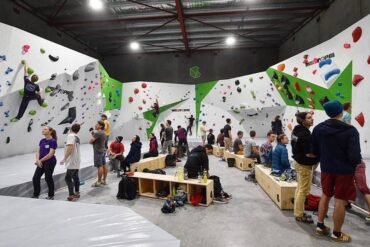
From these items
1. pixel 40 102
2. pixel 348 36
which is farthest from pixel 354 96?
pixel 40 102

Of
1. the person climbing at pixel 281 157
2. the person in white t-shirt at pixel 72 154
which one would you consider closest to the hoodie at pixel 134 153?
the person in white t-shirt at pixel 72 154

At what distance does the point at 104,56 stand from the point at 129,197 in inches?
504

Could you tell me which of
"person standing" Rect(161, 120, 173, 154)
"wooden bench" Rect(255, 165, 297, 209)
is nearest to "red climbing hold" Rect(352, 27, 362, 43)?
"wooden bench" Rect(255, 165, 297, 209)

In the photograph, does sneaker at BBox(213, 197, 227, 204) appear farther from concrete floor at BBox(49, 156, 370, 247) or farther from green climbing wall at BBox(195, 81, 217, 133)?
green climbing wall at BBox(195, 81, 217, 133)

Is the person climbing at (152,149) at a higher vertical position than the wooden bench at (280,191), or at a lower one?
higher

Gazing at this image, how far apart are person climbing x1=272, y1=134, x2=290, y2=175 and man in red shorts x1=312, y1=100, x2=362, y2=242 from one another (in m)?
1.43

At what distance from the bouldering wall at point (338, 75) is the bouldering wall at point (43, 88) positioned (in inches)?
298

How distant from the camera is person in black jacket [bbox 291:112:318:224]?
292 cm

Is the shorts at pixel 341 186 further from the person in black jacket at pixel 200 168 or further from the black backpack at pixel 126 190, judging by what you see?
the black backpack at pixel 126 190

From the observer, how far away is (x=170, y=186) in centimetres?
429

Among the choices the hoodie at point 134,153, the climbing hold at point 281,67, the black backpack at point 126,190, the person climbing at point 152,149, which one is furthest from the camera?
the climbing hold at point 281,67

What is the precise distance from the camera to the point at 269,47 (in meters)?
13.9

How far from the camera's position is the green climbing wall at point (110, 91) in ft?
33.4

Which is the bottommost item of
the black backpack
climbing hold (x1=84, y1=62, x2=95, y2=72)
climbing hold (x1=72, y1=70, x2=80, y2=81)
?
the black backpack
